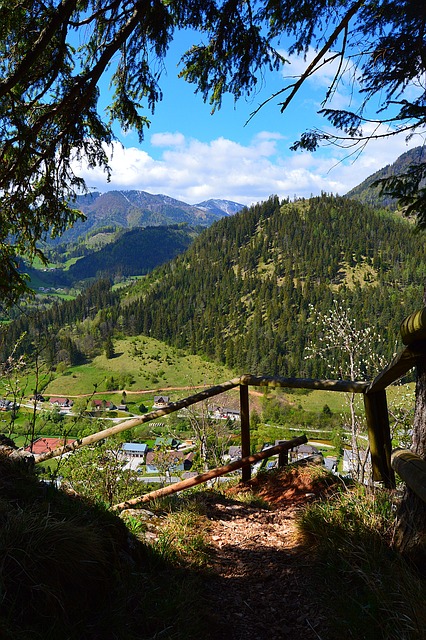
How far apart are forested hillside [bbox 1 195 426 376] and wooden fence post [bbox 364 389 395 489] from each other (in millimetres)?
106355

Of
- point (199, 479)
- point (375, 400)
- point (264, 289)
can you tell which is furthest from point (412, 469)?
point (264, 289)

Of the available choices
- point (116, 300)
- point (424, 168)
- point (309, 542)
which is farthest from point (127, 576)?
point (116, 300)

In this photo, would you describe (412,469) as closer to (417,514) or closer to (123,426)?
(417,514)

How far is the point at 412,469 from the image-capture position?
81.4 inches

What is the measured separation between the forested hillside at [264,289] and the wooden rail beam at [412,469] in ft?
353

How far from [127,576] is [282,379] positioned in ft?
8.48

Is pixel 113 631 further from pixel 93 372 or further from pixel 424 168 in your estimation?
pixel 93 372

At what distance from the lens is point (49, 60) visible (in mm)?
4715

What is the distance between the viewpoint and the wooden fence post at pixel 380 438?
345 centimetres

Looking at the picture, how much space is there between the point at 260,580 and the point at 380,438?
4.88 feet

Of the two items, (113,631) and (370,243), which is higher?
(370,243)

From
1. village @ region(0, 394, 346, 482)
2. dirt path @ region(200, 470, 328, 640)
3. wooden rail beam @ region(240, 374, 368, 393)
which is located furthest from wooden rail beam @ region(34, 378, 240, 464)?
dirt path @ region(200, 470, 328, 640)

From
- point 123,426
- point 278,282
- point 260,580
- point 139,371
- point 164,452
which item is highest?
point 278,282

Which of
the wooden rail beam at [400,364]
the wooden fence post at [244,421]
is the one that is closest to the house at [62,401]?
the wooden fence post at [244,421]
